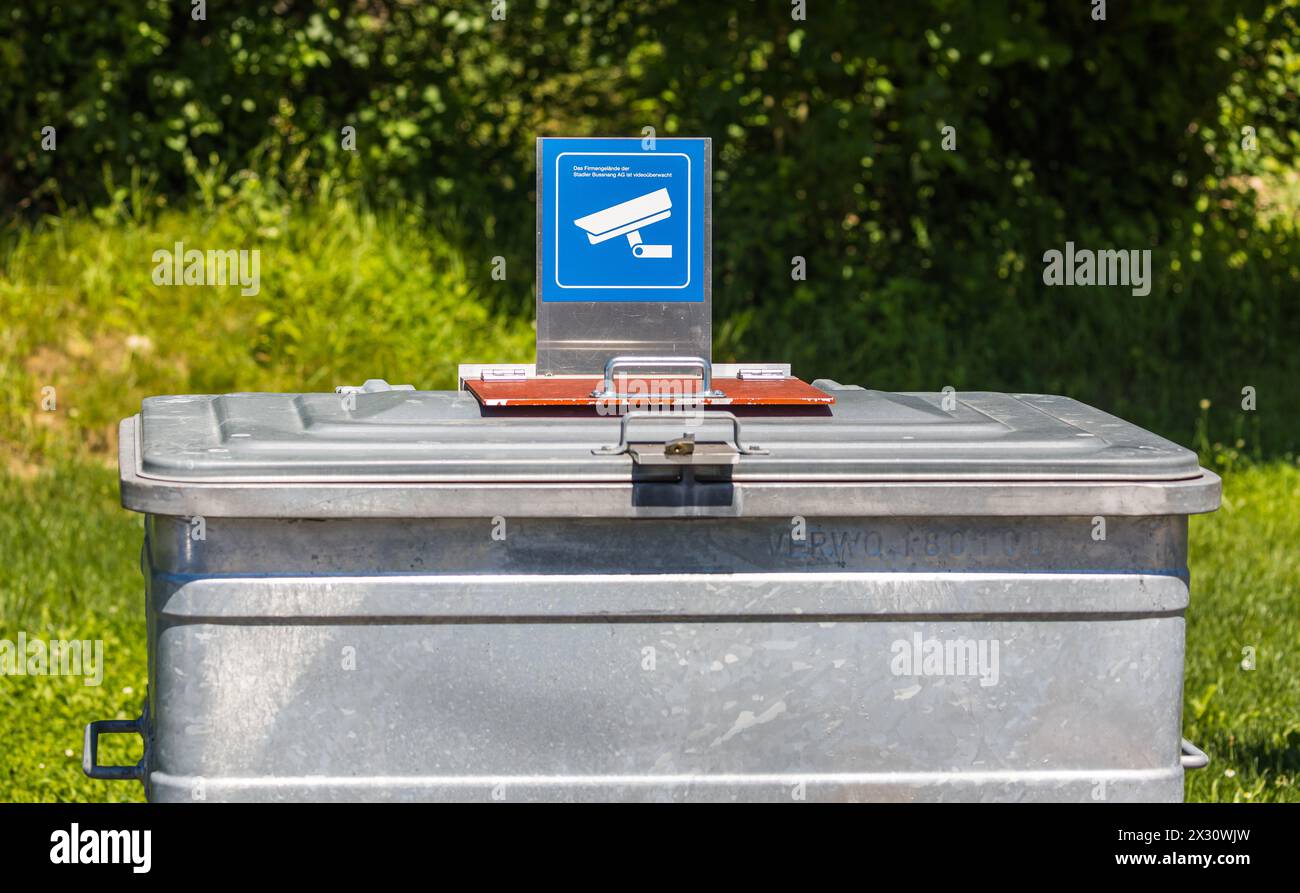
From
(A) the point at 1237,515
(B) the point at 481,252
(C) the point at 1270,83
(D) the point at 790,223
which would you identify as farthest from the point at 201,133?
(C) the point at 1270,83

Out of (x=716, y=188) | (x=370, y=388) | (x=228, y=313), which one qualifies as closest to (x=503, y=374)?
(x=370, y=388)

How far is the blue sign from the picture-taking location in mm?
2623

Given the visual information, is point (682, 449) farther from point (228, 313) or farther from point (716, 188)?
point (716, 188)

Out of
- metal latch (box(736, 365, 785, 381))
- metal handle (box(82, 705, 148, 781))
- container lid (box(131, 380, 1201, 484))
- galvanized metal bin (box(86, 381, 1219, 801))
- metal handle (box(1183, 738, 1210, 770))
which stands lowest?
metal handle (box(82, 705, 148, 781))

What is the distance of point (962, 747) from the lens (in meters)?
2.34

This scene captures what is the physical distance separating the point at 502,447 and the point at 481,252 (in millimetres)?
5431

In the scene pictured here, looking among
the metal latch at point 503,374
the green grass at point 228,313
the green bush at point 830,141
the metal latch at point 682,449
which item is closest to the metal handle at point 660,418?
the metal latch at point 682,449

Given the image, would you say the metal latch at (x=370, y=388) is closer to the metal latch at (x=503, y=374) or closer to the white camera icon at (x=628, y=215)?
the metal latch at (x=503, y=374)

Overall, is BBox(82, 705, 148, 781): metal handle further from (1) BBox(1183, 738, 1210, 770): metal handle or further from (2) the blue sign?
(1) BBox(1183, 738, 1210, 770): metal handle

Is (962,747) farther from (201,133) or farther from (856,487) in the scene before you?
(201,133)

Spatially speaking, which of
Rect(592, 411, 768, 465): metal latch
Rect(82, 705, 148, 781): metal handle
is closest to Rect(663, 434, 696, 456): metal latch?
Rect(592, 411, 768, 465): metal latch

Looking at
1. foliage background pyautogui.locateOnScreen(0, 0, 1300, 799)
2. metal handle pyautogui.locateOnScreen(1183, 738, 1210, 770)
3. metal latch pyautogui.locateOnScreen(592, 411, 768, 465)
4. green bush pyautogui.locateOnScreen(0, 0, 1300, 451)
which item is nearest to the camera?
metal latch pyautogui.locateOnScreen(592, 411, 768, 465)

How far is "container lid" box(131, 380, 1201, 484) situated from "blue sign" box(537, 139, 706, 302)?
232mm

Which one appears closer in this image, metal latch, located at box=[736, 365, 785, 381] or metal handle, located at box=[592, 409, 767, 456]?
metal handle, located at box=[592, 409, 767, 456]
